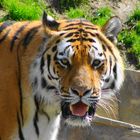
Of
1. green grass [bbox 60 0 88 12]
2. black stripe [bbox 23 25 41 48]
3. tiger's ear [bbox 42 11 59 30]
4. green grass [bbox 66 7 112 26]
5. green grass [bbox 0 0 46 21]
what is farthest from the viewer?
green grass [bbox 60 0 88 12]

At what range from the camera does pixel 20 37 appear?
14.0 feet

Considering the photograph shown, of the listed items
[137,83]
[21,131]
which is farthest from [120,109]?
[21,131]

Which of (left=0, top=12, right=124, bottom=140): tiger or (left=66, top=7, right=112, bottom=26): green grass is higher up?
(left=66, top=7, right=112, bottom=26): green grass

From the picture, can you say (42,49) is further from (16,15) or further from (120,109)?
(16,15)

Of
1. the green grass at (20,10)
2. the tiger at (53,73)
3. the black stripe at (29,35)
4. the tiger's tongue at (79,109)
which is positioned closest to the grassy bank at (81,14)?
the green grass at (20,10)

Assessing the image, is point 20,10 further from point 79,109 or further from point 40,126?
point 79,109

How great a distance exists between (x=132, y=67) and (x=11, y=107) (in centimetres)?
374

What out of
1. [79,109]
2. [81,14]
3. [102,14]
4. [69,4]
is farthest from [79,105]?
[69,4]

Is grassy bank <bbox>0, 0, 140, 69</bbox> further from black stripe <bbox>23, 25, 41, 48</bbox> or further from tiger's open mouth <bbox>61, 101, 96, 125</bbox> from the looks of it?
tiger's open mouth <bbox>61, 101, 96, 125</bbox>

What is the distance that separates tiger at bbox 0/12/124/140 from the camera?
3.83m

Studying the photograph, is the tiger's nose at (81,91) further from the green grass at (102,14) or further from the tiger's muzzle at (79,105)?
the green grass at (102,14)

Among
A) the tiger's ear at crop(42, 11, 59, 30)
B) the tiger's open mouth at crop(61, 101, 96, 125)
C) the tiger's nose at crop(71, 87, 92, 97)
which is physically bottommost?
the tiger's open mouth at crop(61, 101, 96, 125)

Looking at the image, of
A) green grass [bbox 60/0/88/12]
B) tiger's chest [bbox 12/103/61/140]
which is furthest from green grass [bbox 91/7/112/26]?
tiger's chest [bbox 12/103/61/140]

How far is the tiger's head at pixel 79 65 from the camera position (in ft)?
12.4
